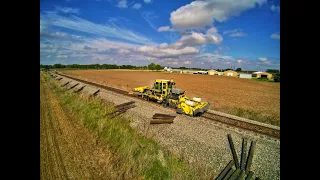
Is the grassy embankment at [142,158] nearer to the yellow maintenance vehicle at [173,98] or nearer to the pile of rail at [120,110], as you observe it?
the pile of rail at [120,110]

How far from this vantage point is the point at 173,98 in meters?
15.2

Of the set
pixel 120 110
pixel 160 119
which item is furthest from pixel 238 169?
pixel 120 110

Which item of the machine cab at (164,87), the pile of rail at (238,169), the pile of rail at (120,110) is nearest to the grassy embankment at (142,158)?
the pile of rail at (238,169)

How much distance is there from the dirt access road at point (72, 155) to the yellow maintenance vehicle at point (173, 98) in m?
6.60

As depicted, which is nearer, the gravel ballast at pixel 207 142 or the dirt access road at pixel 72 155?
the dirt access road at pixel 72 155

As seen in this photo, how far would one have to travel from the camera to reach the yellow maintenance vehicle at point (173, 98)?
12484 mm

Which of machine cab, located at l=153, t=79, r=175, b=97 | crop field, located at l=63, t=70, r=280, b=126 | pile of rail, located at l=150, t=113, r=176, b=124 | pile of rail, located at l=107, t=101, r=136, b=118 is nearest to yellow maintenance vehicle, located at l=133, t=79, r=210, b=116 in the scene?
machine cab, located at l=153, t=79, r=175, b=97

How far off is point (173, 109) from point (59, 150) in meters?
9.09

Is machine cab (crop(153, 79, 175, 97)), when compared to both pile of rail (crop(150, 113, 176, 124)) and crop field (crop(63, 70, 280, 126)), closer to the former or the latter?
pile of rail (crop(150, 113, 176, 124))

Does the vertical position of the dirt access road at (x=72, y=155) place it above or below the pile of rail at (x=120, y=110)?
below
